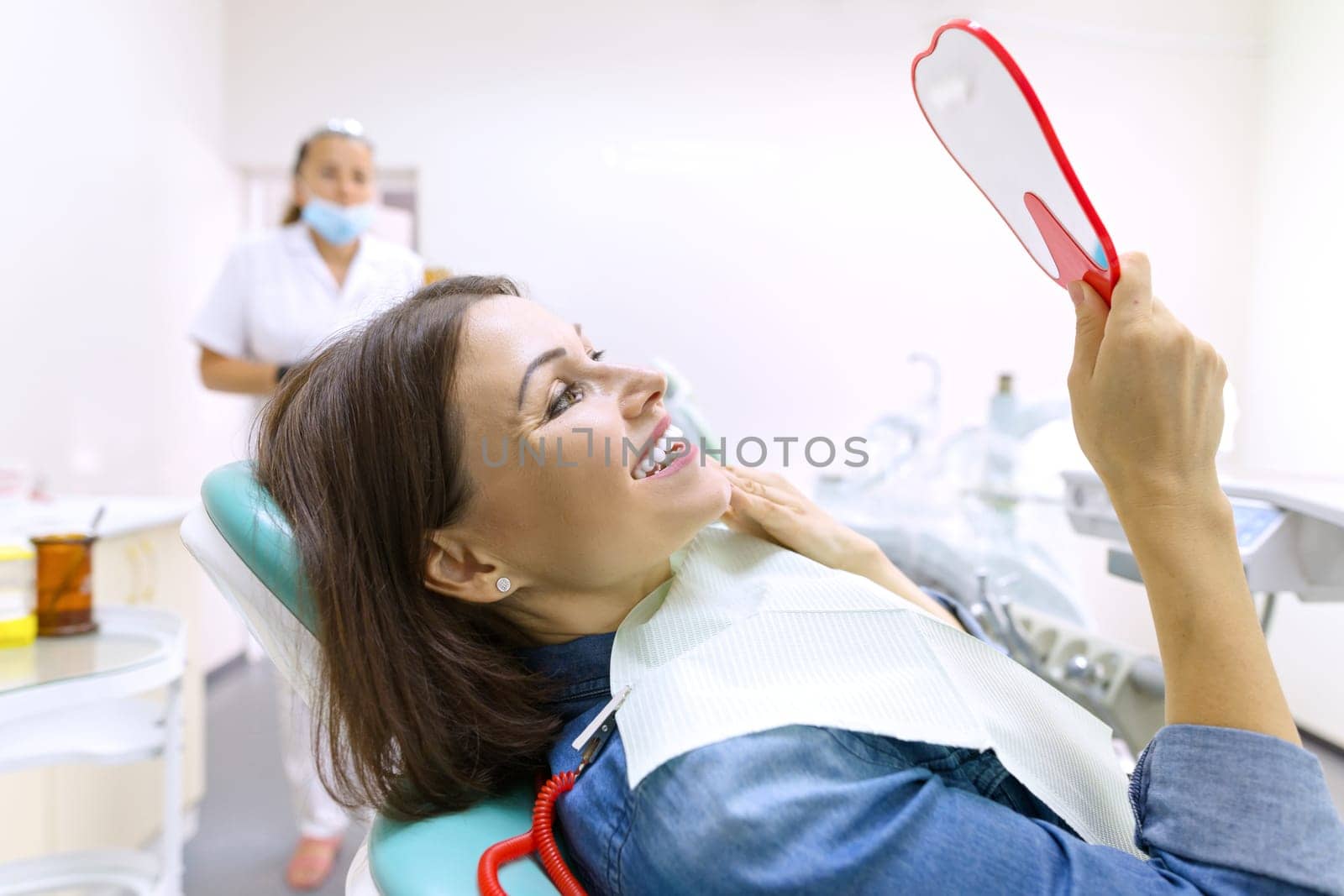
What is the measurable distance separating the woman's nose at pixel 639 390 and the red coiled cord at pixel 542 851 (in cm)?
31

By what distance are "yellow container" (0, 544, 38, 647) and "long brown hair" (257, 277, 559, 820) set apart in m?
0.77

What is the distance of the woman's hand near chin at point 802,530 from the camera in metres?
0.92

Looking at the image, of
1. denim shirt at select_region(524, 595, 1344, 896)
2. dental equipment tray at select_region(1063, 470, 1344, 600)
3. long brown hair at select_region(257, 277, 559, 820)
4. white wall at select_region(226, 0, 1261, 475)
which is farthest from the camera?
white wall at select_region(226, 0, 1261, 475)

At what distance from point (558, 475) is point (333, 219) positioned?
1.82 metres

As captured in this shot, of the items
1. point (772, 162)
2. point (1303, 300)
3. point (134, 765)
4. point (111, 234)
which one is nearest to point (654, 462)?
point (134, 765)

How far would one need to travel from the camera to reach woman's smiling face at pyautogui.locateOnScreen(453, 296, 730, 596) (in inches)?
29.5

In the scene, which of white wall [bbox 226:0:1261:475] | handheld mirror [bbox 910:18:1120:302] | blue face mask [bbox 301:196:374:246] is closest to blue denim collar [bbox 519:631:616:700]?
handheld mirror [bbox 910:18:1120:302]

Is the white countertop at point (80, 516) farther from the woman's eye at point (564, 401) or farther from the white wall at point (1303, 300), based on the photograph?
the white wall at point (1303, 300)

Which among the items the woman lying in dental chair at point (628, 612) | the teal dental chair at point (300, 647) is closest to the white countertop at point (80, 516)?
the teal dental chair at point (300, 647)

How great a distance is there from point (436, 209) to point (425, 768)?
Answer: 321 centimetres

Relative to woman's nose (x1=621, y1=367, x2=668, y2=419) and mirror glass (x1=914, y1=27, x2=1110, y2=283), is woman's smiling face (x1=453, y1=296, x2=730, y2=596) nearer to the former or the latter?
woman's nose (x1=621, y1=367, x2=668, y2=419)

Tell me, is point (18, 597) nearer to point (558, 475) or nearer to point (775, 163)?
point (558, 475)

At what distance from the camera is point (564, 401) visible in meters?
0.79

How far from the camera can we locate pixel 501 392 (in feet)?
2.49
